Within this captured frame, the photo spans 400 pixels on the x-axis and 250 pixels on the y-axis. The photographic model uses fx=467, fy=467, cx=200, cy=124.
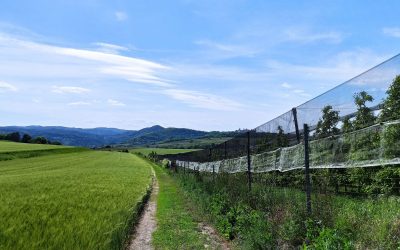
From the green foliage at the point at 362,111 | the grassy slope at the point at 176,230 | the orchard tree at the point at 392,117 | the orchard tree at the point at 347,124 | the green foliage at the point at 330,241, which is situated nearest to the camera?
the green foliage at the point at 330,241

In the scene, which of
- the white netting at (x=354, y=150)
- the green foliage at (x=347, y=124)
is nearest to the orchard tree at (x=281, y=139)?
the white netting at (x=354, y=150)

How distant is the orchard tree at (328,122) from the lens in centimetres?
880

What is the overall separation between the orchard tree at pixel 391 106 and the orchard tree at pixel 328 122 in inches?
63.0

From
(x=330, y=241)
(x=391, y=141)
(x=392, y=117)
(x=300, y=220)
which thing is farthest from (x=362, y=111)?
(x=330, y=241)

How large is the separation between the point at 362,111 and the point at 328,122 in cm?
180

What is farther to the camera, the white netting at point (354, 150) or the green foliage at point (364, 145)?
the green foliage at point (364, 145)

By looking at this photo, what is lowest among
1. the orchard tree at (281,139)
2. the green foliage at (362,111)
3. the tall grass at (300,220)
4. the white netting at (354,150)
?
the tall grass at (300,220)

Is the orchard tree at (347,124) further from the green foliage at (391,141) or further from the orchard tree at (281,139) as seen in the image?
the orchard tree at (281,139)

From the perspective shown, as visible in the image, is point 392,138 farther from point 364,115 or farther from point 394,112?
point 364,115

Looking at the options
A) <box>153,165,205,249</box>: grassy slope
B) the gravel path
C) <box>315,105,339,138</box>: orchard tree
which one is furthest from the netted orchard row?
the gravel path

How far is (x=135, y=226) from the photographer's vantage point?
13383 mm

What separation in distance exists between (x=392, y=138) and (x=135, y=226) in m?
9.06

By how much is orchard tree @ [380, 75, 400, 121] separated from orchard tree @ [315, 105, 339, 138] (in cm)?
160

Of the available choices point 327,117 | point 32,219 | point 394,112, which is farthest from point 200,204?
point 394,112
